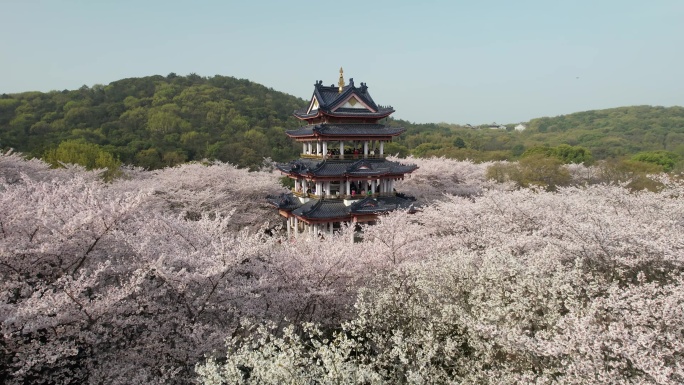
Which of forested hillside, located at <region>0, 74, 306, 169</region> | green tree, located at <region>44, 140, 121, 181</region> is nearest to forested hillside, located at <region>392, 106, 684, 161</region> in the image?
forested hillside, located at <region>0, 74, 306, 169</region>

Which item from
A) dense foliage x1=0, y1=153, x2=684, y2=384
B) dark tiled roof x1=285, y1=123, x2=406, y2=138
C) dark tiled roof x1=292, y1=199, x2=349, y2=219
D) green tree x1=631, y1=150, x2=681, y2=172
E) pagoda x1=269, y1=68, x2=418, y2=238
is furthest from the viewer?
green tree x1=631, y1=150, x2=681, y2=172

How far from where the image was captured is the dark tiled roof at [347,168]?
80.7 ft

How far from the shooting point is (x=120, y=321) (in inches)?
390

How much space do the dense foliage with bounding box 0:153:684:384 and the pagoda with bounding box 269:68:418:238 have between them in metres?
7.58

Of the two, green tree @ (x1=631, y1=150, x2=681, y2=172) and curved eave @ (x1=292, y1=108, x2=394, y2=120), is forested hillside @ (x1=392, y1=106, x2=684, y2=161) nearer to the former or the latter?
green tree @ (x1=631, y1=150, x2=681, y2=172)

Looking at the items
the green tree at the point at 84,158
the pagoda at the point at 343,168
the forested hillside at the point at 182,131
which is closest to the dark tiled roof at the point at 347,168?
the pagoda at the point at 343,168

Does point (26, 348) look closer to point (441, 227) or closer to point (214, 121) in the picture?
point (441, 227)

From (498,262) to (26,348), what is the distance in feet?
39.7

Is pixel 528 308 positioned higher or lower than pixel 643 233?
lower

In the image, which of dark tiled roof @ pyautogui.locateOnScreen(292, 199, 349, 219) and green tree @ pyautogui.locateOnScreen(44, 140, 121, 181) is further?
green tree @ pyautogui.locateOnScreen(44, 140, 121, 181)

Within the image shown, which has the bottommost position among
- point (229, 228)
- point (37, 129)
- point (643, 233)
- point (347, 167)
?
point (229, 228)

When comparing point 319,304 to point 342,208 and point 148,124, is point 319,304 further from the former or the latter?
point 148,124

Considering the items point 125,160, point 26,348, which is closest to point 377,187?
point 26,348

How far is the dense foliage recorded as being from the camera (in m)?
7.41
